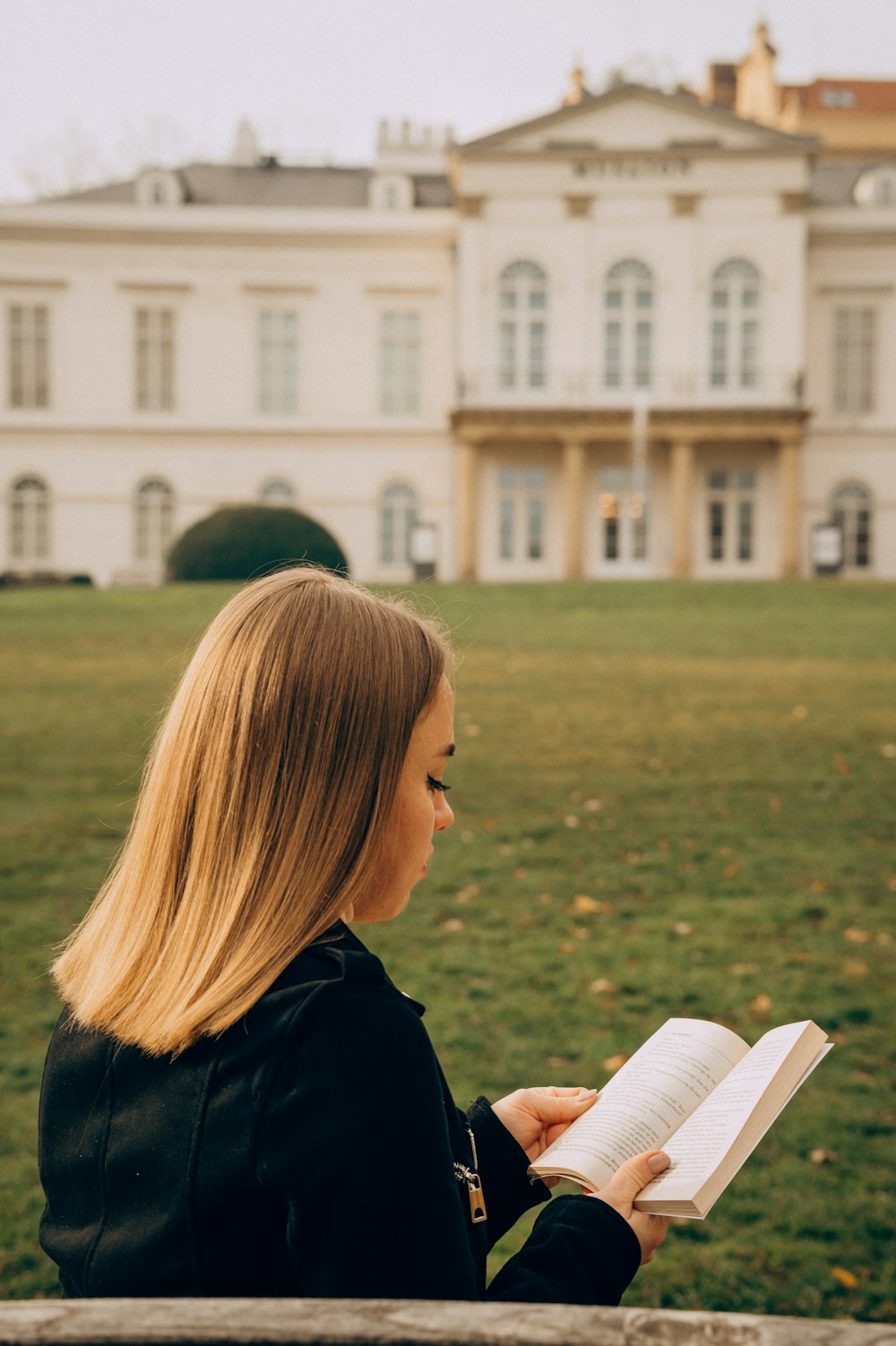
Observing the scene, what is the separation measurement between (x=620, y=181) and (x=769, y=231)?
3.66 meters

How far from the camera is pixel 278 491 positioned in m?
32.8

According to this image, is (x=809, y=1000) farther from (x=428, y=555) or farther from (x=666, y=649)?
(x=428, y=555)

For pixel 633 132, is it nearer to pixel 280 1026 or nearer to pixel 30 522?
pixel 30 522

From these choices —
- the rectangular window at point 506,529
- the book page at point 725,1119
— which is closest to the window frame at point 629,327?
the rectangular window at point 506,529

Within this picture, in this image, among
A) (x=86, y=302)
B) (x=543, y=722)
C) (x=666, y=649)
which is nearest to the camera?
(x=543, y=722)

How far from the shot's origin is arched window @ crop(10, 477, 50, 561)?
107 feet

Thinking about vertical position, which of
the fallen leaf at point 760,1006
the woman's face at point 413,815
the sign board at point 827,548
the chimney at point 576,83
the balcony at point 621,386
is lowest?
the fallen leaf at point 760,1006

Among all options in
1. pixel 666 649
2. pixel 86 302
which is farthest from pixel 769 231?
pixel 666 649

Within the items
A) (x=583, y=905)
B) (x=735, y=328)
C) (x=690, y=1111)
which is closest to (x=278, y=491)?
(x=735, y=328)

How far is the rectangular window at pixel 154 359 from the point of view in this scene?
32938 mm

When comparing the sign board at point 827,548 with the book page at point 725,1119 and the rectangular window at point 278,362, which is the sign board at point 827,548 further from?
the book page at point 725,1119

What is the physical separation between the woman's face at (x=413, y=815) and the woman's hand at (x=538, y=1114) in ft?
1.44

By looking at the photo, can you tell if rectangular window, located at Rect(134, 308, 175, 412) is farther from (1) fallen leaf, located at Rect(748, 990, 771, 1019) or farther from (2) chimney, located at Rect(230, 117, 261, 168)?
(1) fallen leaf, located at Rect(748, 990, 771, 1019)

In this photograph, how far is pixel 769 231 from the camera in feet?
102
